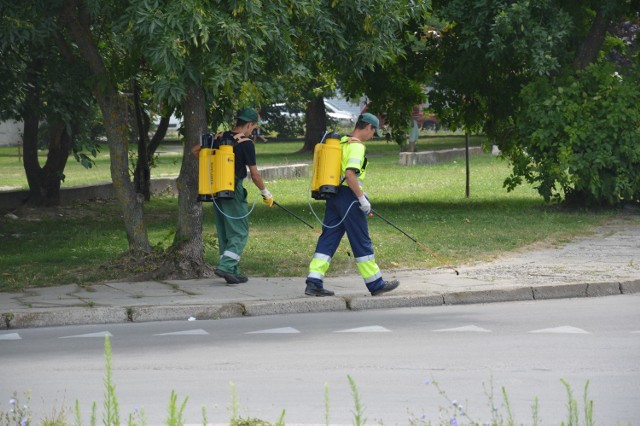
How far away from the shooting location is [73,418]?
23.4 ft

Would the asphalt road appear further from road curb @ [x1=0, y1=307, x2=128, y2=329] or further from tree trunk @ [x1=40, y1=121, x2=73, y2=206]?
tree trunk @ [x1=40, y1=121, x2=73, y2=206]

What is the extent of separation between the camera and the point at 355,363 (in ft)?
29.5

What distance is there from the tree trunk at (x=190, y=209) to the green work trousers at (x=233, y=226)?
0.58 meters

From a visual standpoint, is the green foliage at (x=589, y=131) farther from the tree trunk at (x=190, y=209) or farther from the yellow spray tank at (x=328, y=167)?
the yellow spray tank at (x=328, y=167)

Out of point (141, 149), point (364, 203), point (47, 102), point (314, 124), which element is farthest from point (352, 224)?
point (314, 124)

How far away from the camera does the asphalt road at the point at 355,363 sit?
24.7 ft

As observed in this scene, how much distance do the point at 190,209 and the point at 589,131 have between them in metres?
8.61

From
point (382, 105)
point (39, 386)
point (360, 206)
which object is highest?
point (382, 105)

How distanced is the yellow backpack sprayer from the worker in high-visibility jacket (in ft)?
3.66

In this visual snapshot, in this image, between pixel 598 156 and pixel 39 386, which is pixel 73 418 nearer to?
pixel 39 386

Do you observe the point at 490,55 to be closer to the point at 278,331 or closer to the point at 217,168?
the point at 217,168

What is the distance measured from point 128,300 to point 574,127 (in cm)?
1039

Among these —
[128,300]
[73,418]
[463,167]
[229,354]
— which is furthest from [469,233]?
[463,167]

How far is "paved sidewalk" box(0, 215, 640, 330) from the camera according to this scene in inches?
444
